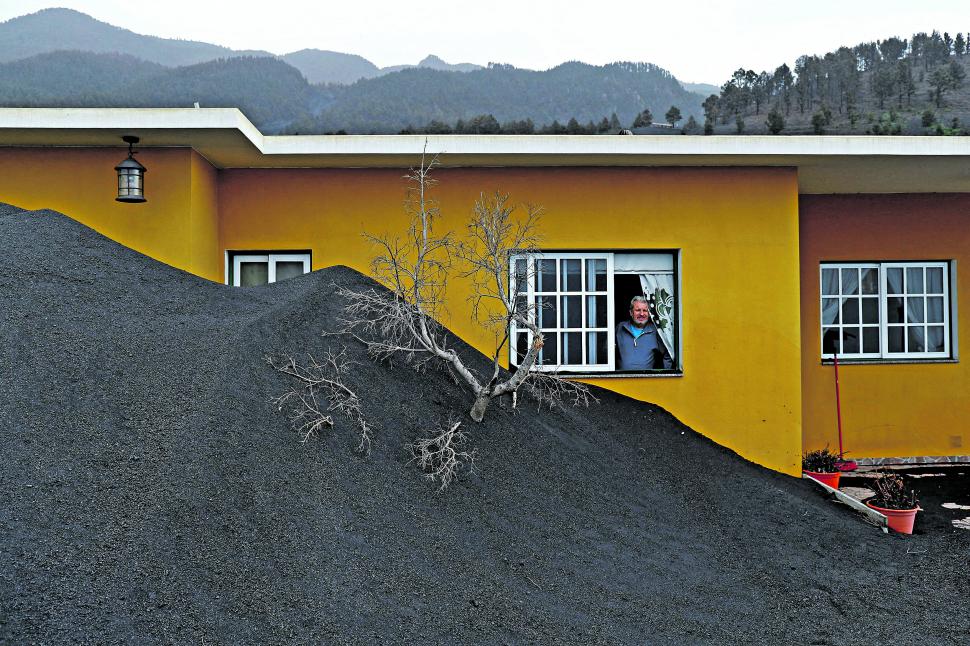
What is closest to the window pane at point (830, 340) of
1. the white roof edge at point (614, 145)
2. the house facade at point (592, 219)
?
the house facade at point (592, 219)

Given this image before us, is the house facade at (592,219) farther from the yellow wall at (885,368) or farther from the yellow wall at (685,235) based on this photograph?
the yellow wall at (885,368)

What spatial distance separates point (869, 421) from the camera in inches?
341

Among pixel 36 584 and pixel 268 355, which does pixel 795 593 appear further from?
pixel 36 584

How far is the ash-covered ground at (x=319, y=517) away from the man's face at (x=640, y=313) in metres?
1.57

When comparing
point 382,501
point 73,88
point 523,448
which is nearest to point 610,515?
point 523,448

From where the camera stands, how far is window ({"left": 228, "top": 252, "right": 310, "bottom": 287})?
292 inches

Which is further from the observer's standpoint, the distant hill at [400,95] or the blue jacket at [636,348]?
the distant hill at [400,95]

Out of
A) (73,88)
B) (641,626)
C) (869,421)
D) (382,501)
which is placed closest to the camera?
(641,626)

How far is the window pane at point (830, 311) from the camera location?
8.84m

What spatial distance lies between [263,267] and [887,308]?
694 centimetres

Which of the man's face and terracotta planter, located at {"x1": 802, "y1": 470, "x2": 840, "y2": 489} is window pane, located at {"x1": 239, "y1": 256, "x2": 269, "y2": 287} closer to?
the man's face

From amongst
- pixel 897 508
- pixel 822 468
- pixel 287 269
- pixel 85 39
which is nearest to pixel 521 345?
pixel 287 269

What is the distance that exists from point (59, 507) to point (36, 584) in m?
0.47

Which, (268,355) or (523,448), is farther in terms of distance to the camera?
(523,448)
